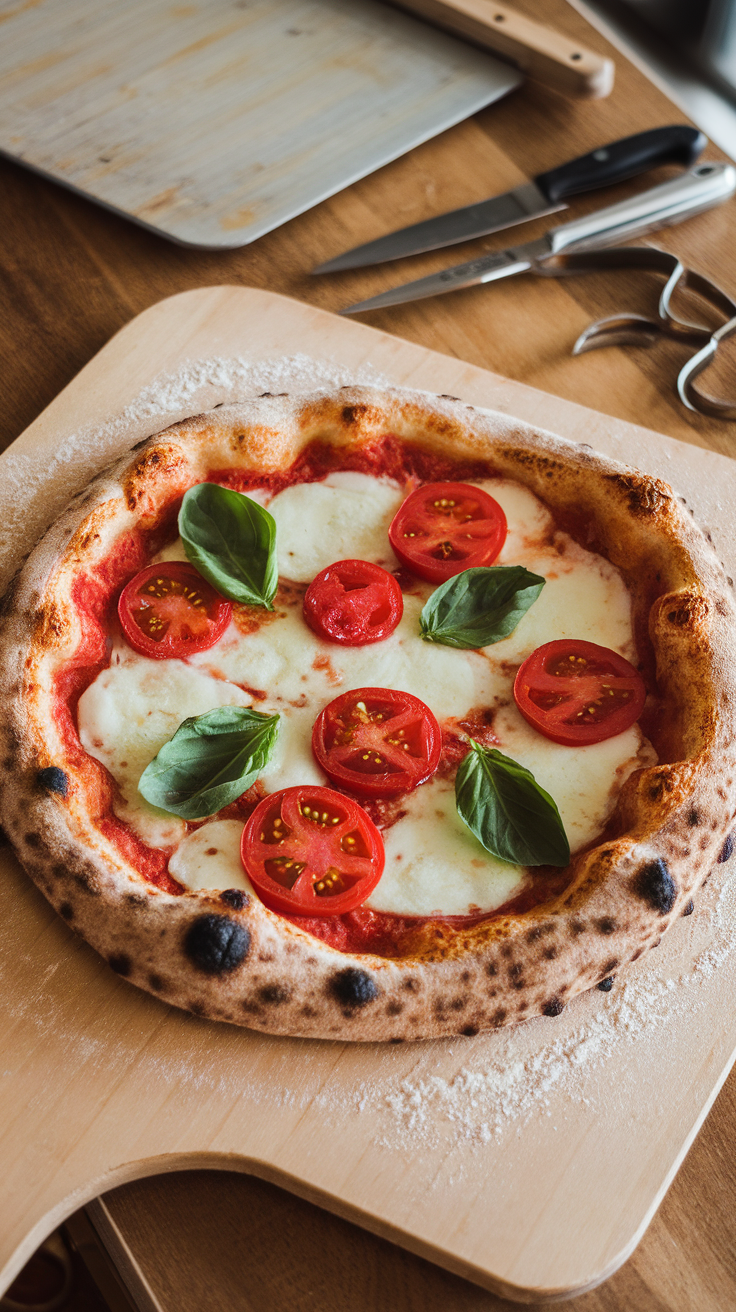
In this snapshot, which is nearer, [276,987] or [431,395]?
[276,987]

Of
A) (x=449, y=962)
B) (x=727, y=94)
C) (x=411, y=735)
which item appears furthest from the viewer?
(x=727, y=94)

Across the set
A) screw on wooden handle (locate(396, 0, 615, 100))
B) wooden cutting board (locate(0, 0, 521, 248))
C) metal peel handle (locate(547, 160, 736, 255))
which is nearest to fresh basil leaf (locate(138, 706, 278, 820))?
wooden cutting board (locate(0, 0, 521, 248))

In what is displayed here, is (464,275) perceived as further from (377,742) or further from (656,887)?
(656,887)

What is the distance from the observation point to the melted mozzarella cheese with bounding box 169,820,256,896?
93.0 inches

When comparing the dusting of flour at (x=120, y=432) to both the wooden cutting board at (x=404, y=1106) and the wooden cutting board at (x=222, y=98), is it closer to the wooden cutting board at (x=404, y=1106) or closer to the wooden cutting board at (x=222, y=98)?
the wooden cutting board at (x=222, y=98)

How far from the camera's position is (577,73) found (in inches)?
167

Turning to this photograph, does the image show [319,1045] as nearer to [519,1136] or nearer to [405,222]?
[519,1136]

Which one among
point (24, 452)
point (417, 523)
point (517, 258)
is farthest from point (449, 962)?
point (517, 258)

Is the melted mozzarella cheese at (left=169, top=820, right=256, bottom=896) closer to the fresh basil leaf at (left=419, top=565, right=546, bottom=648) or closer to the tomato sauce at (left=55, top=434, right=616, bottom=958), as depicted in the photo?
the tomato sauce at (left=55, top=434, right=616, bottom=958)

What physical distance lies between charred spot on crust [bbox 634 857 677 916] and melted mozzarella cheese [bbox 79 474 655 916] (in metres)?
0.20

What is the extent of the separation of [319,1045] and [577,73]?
3824 mm

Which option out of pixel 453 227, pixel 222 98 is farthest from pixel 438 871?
pixel 222 98

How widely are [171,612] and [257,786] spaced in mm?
533

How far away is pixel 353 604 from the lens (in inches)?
107
